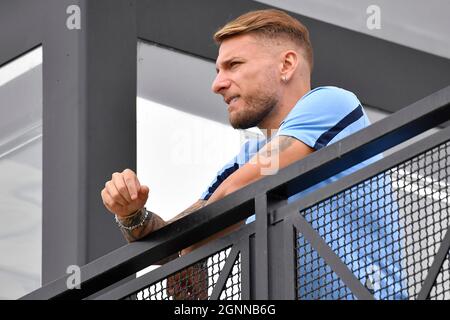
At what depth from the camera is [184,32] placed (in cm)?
753

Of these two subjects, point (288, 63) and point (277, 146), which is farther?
point (288, 63)

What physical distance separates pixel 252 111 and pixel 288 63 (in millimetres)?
280

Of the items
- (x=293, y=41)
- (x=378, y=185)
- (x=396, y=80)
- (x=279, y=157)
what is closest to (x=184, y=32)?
(x=396, y=80)

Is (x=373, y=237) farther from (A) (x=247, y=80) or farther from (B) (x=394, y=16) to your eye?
(B) (x=394, y=16)

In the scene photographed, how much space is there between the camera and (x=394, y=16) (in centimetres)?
854

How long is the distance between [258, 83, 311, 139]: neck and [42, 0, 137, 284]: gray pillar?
63.0 inches

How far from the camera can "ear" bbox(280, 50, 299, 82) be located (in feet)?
17.4

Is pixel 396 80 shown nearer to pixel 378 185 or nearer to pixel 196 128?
pixel 196 128

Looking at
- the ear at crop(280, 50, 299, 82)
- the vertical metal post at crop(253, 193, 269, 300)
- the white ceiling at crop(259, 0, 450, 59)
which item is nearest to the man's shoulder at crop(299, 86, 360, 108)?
the ear at crop(280, 50, 299, 82)

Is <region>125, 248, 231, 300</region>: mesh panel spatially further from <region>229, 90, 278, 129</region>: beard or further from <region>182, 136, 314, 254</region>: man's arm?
<region>229, 90, 278, 129</region>: beard

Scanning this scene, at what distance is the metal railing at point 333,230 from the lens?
3.91 meters

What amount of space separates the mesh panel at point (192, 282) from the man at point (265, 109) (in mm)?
104

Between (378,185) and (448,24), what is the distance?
15.6 feet

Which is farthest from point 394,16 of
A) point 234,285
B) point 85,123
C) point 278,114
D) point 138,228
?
point 234,285
